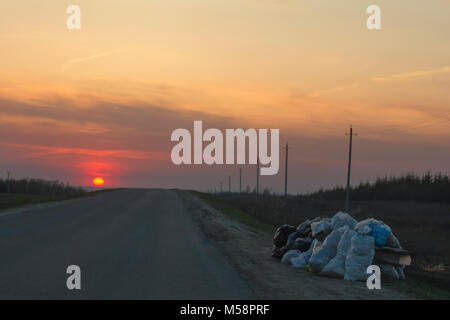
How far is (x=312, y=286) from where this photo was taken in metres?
12.3

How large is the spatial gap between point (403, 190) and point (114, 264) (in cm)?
6728

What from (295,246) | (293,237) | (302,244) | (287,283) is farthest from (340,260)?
(293,237)

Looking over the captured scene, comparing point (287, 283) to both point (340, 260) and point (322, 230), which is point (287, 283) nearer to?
point (340, 260)

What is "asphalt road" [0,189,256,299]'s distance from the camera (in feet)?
33.8

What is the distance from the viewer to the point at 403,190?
76.2 metres

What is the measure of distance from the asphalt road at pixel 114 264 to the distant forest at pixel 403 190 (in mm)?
54246

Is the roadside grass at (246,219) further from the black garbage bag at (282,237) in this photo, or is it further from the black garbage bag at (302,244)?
the black garbage bag at (302,244)

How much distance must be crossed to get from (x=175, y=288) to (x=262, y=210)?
130 feet

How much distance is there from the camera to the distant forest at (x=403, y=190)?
71.8 metres

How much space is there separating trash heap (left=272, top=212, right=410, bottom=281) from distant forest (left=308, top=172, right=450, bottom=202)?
190 feet

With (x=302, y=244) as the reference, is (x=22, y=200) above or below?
below

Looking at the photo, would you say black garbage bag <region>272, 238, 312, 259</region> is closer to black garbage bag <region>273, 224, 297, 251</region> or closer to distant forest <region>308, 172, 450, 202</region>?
black garbage bag <region>273, 224, 297, 251</region>

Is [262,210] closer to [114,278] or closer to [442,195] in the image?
[442,195]
